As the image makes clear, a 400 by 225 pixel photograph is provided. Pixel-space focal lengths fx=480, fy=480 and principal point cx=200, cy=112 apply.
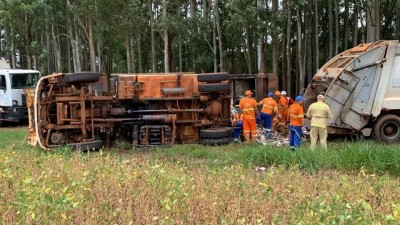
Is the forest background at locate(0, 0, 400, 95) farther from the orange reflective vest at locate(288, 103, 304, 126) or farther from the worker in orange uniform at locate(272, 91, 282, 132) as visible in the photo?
the orange reflective vest at locate(288, 103, 304, 126)

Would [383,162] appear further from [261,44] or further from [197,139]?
[261,44]

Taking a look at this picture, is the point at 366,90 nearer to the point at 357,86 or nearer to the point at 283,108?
the point at 357,86

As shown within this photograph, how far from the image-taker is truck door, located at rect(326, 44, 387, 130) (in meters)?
12.2

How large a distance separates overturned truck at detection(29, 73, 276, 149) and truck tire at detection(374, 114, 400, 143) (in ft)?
12.9

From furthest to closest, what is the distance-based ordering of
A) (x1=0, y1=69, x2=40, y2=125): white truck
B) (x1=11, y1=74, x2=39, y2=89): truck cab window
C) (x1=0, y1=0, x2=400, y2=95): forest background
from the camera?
(x1=0, y1=0, x2=400, y2=95): forest background, (x1=11, y1=74, x2=39, y2=89): truck cab window, (x1=0, y1=69, x2=40, y2=125): white truck

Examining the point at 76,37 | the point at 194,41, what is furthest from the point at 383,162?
the point at 76,37

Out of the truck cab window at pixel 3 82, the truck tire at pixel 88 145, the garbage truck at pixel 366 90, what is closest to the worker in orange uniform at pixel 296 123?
the garbage truck at pixel 366 90

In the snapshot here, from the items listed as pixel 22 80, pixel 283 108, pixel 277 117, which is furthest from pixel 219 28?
pixel 277 117

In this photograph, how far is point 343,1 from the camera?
2894cm

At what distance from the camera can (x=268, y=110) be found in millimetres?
13172

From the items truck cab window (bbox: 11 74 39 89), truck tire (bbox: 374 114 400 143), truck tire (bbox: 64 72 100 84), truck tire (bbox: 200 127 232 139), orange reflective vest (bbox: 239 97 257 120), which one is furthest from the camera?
truck cab window (bbox: 11 74 39 89)

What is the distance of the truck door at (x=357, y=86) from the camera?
481 inches

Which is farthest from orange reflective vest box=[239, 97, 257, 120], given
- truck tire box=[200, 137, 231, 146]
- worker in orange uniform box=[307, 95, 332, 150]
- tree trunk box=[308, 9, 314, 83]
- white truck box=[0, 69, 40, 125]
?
tree trunk box=[308, 9, 314, 83]

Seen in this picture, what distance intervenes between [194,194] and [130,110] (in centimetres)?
705
